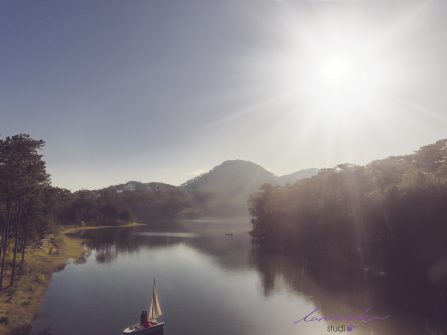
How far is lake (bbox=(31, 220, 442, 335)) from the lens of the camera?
139 feet

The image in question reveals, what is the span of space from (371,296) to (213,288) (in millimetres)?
28118

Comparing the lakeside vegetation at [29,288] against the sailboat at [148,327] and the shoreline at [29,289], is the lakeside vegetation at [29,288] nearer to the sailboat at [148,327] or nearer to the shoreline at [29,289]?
the shoreline at [29,289]

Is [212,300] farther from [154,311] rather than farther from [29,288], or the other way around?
[29,288]

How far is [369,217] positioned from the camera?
250ft

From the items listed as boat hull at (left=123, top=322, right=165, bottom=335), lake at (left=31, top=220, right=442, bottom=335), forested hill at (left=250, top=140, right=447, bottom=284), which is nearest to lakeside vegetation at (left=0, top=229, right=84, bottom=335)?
lake at (left=31, top=220, right=442, bottom=335)

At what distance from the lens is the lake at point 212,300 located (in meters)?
42.3

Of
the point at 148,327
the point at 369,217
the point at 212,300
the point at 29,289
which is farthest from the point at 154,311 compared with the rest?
the point at 369,217

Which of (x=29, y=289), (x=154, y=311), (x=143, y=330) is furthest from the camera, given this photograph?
(x=29, y=289)

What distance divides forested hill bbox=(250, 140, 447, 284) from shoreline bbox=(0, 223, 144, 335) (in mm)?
58608

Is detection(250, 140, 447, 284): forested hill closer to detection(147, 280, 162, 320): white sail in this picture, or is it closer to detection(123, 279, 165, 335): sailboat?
detection(147, 280, 162, 320): white sail

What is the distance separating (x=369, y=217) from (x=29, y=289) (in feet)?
229

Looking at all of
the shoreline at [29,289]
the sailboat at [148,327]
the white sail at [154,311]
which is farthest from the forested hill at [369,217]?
the shoreline at [29,289]

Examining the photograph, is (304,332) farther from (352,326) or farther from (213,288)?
(213,288)

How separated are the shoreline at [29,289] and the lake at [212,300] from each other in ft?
4.92
